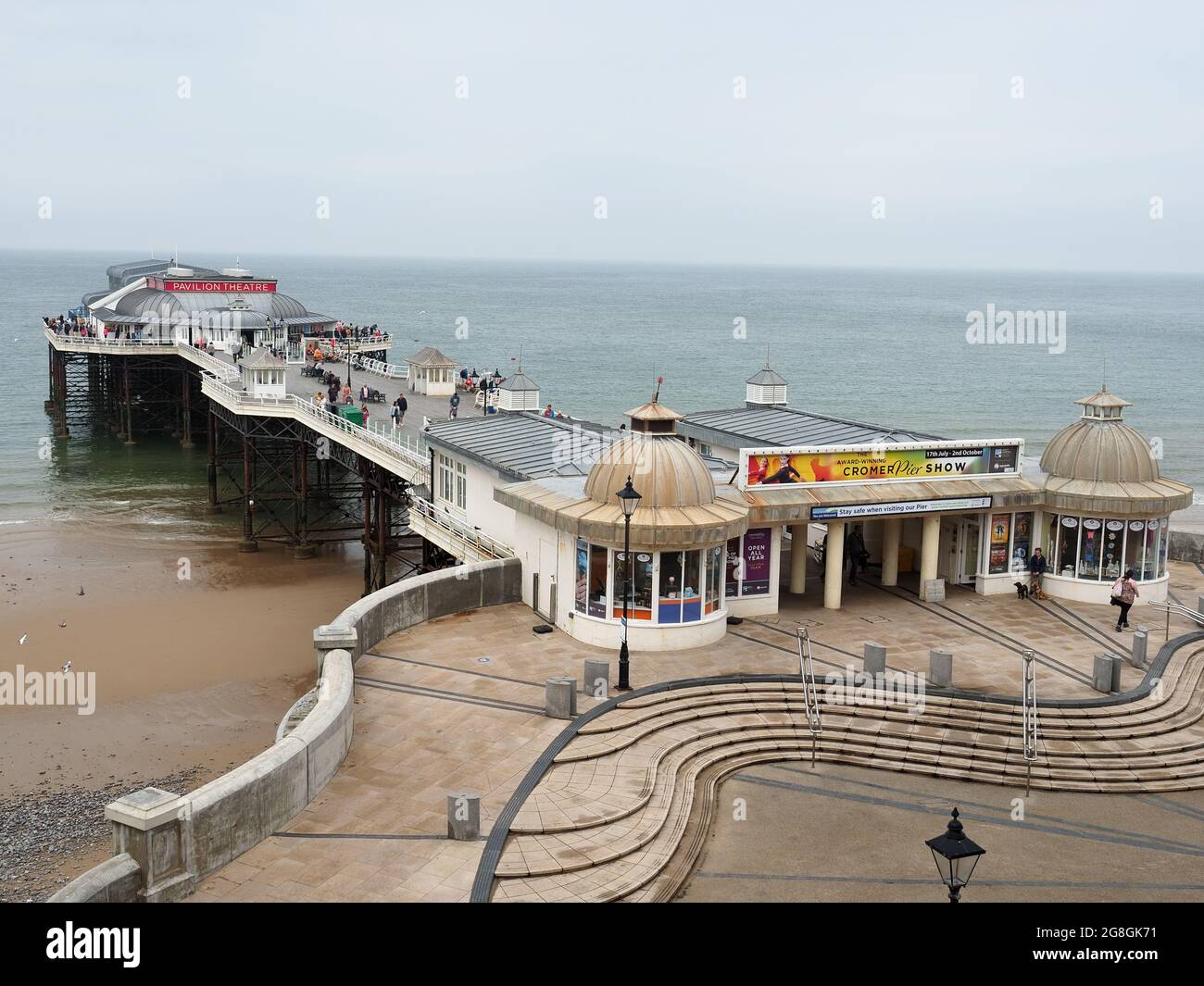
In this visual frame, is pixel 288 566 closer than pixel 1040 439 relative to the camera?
Yes

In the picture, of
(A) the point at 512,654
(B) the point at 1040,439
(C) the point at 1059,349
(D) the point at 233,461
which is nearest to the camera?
(A) the point at 512,654

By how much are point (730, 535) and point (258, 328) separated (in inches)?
1666

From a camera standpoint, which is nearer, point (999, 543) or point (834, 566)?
point (834, 566)

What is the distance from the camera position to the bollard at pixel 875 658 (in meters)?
20.3

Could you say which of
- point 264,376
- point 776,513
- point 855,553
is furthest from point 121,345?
point 776,513

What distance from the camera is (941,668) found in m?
20.1

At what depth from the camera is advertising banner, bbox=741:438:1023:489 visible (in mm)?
24141

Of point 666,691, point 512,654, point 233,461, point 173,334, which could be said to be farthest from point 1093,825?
point 173,334

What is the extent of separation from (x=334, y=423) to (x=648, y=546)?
18.5 metres

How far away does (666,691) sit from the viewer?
1936 centimetres

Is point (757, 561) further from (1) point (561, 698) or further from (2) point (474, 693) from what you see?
(2) point (474, 693)

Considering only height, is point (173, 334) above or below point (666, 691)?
above
